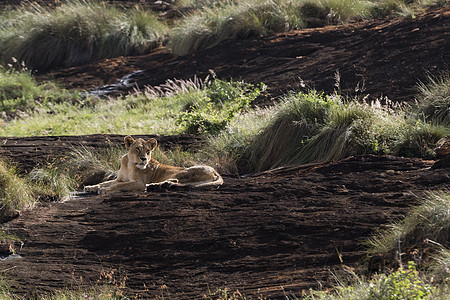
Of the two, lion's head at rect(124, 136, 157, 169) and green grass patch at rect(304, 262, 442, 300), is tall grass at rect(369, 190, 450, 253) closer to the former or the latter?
green grass patch at rect(304, 262, 442, 300)

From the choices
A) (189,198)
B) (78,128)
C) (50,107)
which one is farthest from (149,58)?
(189,198)

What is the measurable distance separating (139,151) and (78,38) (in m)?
12.1

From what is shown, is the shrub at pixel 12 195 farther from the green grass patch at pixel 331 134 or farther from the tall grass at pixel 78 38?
the tall grass at pixel 78 38

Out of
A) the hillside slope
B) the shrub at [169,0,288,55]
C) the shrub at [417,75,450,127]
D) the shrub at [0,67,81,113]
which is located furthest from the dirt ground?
the shrub at [169,0,288,55]

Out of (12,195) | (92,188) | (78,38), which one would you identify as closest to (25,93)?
(78,38)

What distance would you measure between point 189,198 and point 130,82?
10372 millimetres

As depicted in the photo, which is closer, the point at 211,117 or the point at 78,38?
the point at 211,117

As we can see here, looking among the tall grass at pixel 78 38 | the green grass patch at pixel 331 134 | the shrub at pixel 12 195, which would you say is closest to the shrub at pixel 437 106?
the green grass patch at pixel 331 134

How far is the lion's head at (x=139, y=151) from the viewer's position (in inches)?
359

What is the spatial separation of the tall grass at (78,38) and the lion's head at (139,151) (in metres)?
11.1

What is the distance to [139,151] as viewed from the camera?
920 centimetres

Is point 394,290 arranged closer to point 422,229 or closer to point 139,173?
point 422,229

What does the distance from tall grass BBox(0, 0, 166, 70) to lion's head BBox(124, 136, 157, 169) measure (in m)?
11.1

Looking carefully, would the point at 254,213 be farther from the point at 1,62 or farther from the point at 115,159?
the point at 1,62
